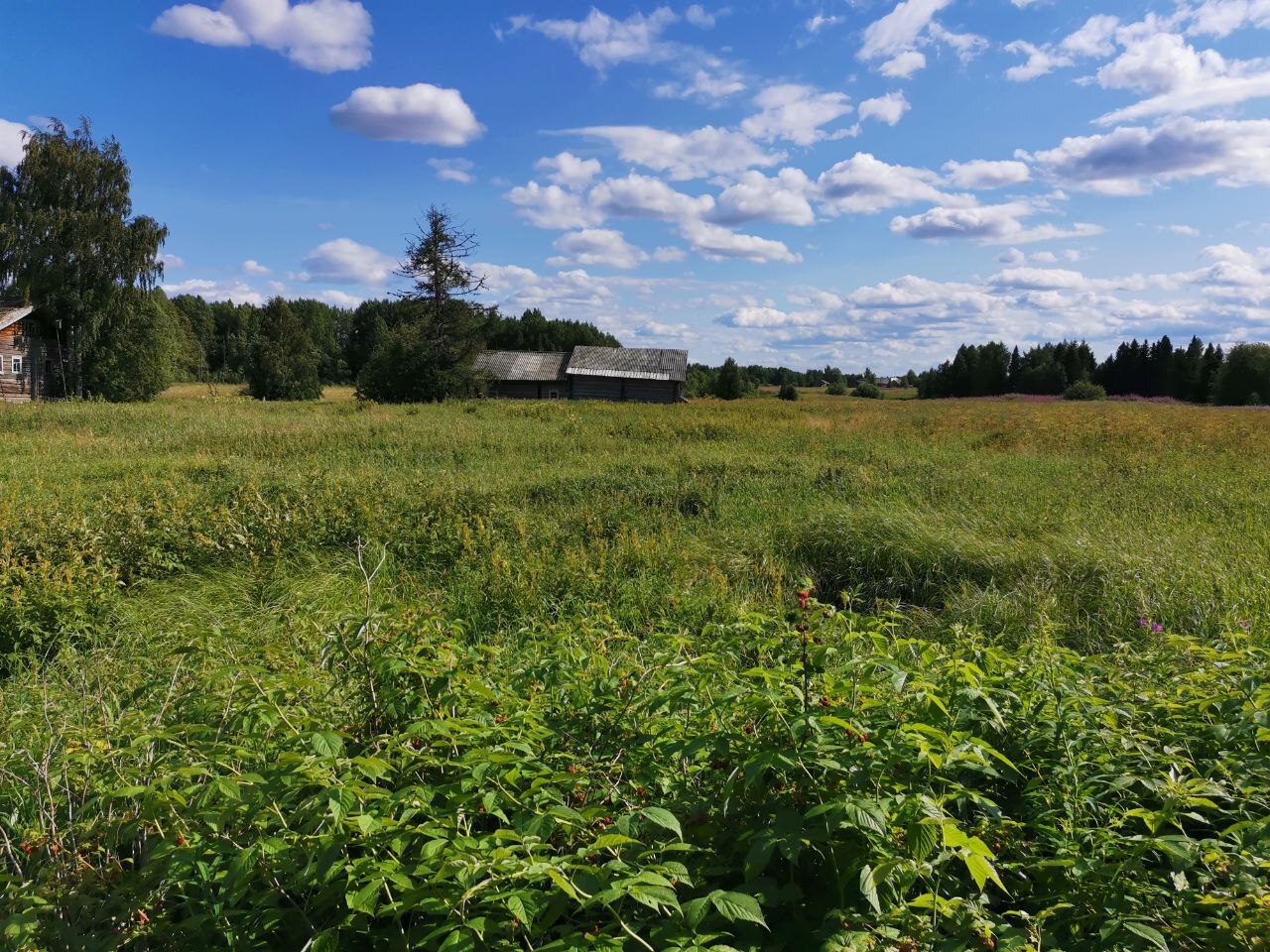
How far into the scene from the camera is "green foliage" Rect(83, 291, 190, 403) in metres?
32.7

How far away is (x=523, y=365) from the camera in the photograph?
152 ft

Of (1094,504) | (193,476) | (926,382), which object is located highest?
(926,382)

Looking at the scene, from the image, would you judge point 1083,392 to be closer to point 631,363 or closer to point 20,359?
point 631,363

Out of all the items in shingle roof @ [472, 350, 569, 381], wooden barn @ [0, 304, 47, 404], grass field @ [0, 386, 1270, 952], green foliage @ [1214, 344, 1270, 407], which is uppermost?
green foliage @ [1214, 344, 1270, 407]

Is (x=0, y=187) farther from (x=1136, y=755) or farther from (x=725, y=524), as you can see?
(x=1136, y=755)

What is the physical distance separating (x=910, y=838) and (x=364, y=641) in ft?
6.91

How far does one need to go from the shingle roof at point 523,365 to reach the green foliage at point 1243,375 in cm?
4443

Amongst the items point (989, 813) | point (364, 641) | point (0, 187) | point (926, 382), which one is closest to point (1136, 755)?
point (989, 813)

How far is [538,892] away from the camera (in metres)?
1.65

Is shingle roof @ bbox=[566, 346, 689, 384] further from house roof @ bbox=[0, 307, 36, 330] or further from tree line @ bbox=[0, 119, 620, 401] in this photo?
house roof @ bbox=[0, 307, 36, 330]

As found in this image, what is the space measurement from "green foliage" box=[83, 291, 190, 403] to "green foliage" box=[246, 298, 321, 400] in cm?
1128

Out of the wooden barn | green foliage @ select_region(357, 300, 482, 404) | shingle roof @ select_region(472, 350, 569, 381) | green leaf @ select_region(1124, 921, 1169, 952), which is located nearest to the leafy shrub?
shingle roof @ select_region(472, 350, 569, 381)

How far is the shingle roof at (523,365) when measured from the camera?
45.6 meters

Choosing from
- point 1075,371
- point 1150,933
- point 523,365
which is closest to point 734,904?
point 1150,933
